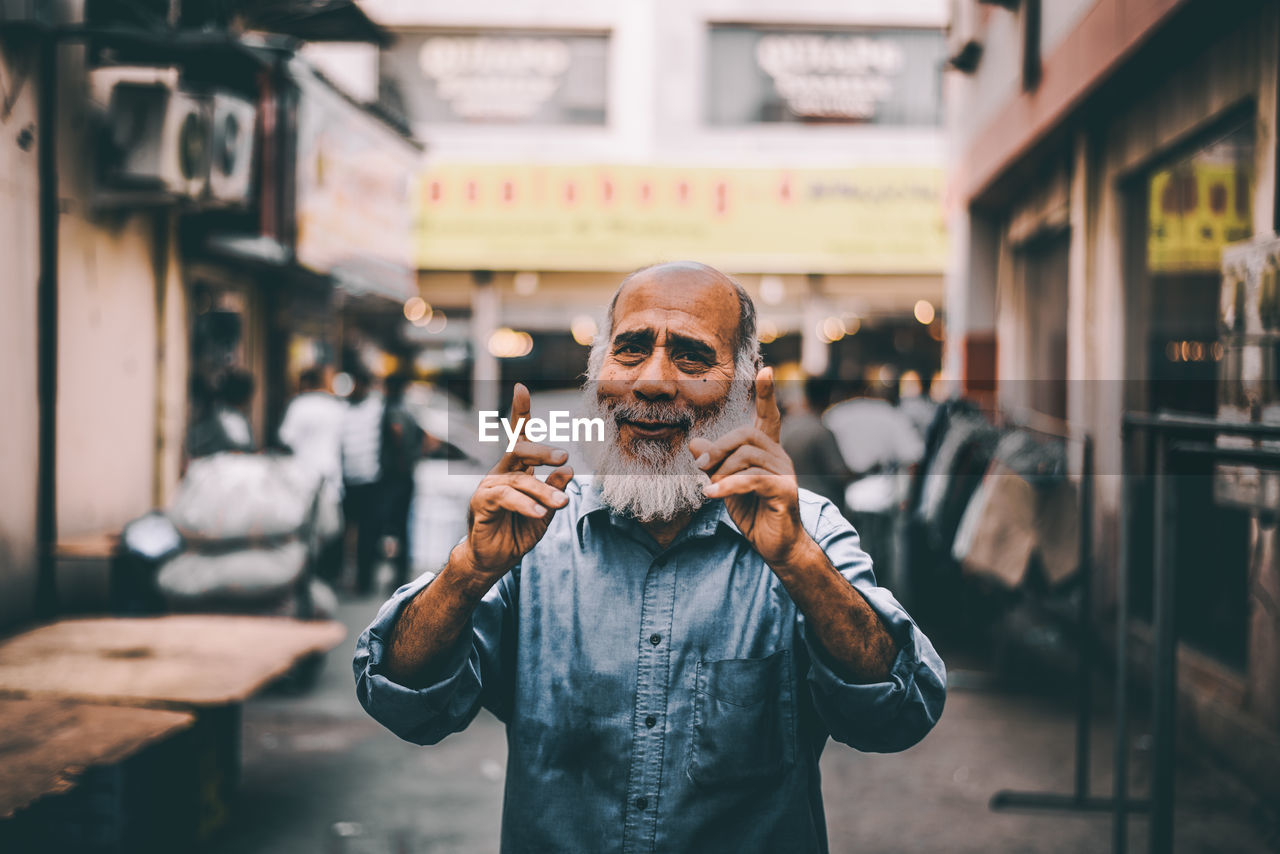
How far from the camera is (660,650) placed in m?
1.86

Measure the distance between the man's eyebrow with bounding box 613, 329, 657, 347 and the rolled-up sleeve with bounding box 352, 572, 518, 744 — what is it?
1.62 feet

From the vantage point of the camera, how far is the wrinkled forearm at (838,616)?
Result: 1650 millimetres

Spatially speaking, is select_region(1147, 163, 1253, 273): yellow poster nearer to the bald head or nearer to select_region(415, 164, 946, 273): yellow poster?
the bald head

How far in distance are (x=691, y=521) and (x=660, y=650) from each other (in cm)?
24

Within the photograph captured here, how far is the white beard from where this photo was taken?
1864 millimetres

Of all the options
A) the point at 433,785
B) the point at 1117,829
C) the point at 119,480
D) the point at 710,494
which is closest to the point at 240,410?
the point at 119,480

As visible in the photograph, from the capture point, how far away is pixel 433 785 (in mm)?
5094

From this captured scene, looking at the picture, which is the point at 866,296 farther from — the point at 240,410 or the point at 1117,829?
the point at 1117,829

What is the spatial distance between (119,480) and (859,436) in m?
5.46

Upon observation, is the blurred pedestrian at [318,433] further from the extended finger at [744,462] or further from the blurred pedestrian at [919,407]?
the extended finger at [744,462]

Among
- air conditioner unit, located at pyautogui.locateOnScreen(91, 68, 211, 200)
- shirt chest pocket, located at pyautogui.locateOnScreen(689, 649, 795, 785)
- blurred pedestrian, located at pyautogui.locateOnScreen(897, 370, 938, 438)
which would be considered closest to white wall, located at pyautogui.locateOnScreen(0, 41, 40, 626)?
air conditioner unit, located at pyautogui.locateOnScreen(91, 68, 211, 200)

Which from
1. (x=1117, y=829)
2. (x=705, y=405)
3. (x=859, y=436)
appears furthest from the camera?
(x=859, y=436)

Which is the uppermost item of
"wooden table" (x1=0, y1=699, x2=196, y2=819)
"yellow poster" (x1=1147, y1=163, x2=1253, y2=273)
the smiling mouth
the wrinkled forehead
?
"yellow poster" (x1=1147, y1=163, x2=1253, y2=273)

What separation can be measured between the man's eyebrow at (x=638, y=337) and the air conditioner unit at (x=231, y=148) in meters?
5.48
